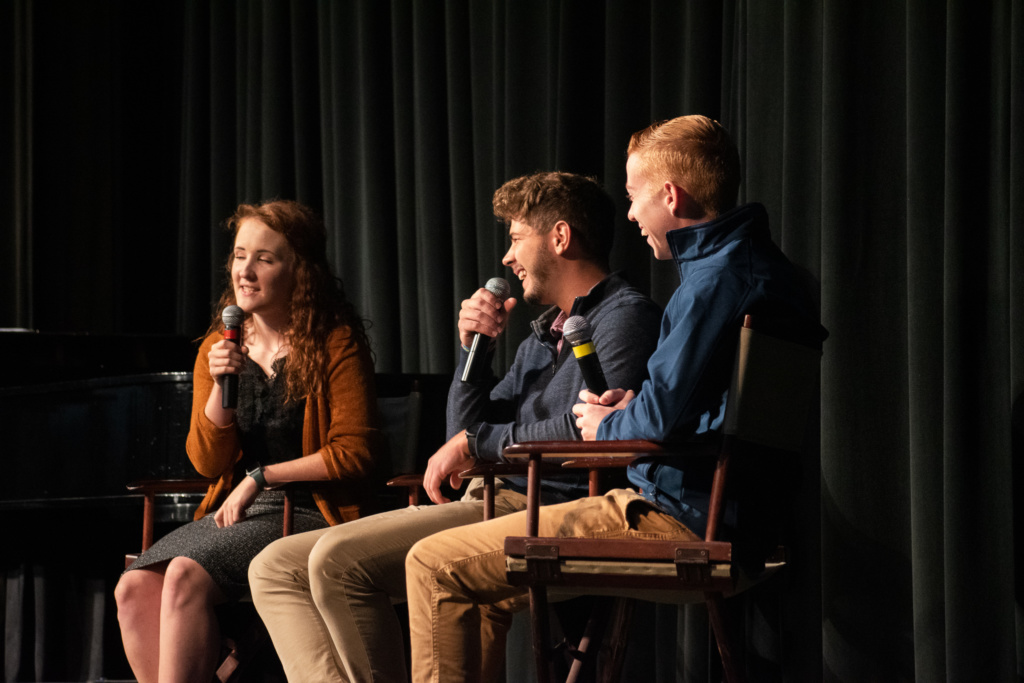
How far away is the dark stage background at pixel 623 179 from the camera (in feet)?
7.68

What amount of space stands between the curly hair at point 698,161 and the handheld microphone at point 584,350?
1.02 ft

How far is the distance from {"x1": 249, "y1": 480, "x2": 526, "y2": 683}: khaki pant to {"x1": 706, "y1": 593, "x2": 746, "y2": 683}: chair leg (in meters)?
0.60

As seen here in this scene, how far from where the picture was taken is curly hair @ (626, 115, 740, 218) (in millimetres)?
1922

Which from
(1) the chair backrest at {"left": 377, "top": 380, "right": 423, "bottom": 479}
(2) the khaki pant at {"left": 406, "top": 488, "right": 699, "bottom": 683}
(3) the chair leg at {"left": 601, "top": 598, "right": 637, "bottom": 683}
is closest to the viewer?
(2) the khaki pant at {"left": 406, "top": 488, "right": 699, "bottom": 683}

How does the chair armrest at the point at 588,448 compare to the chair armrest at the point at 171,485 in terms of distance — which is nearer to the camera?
the chair armrest at the point at 588,448

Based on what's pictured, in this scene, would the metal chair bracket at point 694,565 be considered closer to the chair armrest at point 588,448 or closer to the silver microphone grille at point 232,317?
the chair armrest at point 588,448

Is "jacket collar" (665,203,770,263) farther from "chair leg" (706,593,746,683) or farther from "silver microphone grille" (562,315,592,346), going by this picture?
"chair leg" (706,593,746,683)

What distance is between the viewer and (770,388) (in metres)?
1.71

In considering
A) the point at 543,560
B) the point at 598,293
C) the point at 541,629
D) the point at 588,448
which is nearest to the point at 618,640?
the point at 541,629

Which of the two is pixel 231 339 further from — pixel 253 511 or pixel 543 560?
pixel 543 560

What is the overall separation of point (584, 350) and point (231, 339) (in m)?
0.91

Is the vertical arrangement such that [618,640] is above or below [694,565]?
below

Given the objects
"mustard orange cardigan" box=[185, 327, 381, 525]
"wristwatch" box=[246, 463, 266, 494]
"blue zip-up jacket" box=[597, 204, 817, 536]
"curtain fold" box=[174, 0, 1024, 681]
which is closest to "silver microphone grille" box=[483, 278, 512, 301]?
"mustard orange cardigan" box=[185, 327, 381, 525]

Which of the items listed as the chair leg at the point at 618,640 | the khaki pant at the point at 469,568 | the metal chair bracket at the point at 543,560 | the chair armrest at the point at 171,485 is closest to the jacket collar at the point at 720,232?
the khaki pant at the point at 469,568
